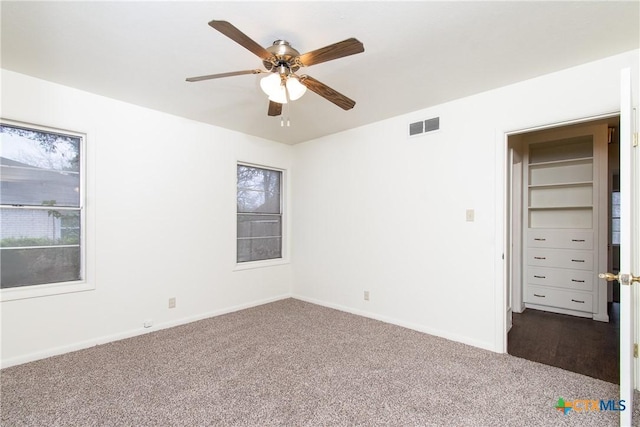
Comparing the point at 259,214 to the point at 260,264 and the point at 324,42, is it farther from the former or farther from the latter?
the point at 324,42

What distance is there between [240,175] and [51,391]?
9.39ft

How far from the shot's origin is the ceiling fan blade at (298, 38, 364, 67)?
164cm

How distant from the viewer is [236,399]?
80.7 inches

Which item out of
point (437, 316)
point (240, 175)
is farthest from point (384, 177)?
point (240, 175)

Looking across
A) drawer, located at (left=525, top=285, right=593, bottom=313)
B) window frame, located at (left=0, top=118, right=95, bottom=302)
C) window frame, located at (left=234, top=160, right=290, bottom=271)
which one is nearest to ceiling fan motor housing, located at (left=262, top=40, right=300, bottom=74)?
window frame, located at (left=0, top=118, right=95, bottom=302)

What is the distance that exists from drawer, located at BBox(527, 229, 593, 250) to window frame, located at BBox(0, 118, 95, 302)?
529 cm

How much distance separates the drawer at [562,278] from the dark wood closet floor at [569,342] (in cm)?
39

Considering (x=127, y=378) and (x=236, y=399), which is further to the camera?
(x=127, y=378)

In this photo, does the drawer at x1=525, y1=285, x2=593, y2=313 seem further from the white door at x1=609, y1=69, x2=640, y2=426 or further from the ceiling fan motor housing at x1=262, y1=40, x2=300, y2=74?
the ceiling fan motor housing at x1=262, y1=40, x2=300, y2=74

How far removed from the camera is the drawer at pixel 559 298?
385 cm

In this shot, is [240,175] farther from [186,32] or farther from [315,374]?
[315,374]

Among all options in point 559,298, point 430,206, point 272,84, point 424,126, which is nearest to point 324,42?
point 272,84

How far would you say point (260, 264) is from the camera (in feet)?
14.3

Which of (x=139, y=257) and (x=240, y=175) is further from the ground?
(x=240, y=175)
